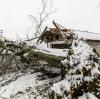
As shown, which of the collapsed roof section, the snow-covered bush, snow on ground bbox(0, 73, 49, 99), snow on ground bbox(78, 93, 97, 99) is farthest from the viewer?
the collapsed roof section

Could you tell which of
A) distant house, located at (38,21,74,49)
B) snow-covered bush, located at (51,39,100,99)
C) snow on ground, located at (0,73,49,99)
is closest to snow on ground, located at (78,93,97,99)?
snow-covered bush, located at (51,39,100,99)

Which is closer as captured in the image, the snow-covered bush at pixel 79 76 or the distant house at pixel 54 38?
the snow-covered bush at pixel 79 76

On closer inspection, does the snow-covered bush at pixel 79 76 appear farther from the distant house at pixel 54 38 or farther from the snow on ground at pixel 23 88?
the distant house at pixel 54 38

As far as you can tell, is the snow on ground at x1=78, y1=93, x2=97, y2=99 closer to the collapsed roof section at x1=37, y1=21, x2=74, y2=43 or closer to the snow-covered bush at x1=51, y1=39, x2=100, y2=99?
the snow-covered bush at x1=51, y1=39, x2=100, y2=99

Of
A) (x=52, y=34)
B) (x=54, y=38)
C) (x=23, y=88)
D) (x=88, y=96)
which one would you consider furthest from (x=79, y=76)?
(x=52, y=34)

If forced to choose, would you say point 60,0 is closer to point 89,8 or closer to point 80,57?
point 89,8

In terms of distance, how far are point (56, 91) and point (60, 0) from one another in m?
43.6

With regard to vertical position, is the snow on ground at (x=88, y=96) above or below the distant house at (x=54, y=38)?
below

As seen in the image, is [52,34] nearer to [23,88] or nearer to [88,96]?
[23,88]

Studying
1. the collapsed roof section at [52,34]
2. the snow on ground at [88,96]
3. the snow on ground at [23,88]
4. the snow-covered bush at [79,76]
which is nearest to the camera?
the snow on ground at [88,96]

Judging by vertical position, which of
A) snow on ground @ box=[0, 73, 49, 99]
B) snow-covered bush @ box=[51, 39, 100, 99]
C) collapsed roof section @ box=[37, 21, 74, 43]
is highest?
collapsed roof section @ box=[37, 21, 74, 43]

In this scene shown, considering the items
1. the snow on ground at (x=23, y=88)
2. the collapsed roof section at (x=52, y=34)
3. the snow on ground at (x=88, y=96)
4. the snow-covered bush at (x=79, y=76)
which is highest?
the collapsed roof section at (x=52, y=34)

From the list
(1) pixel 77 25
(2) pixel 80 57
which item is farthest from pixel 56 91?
(1) pixel 77 25

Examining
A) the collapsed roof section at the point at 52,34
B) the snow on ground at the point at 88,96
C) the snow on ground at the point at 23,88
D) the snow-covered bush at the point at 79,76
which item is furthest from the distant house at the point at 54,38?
the snow on ground at the point at 88,96
